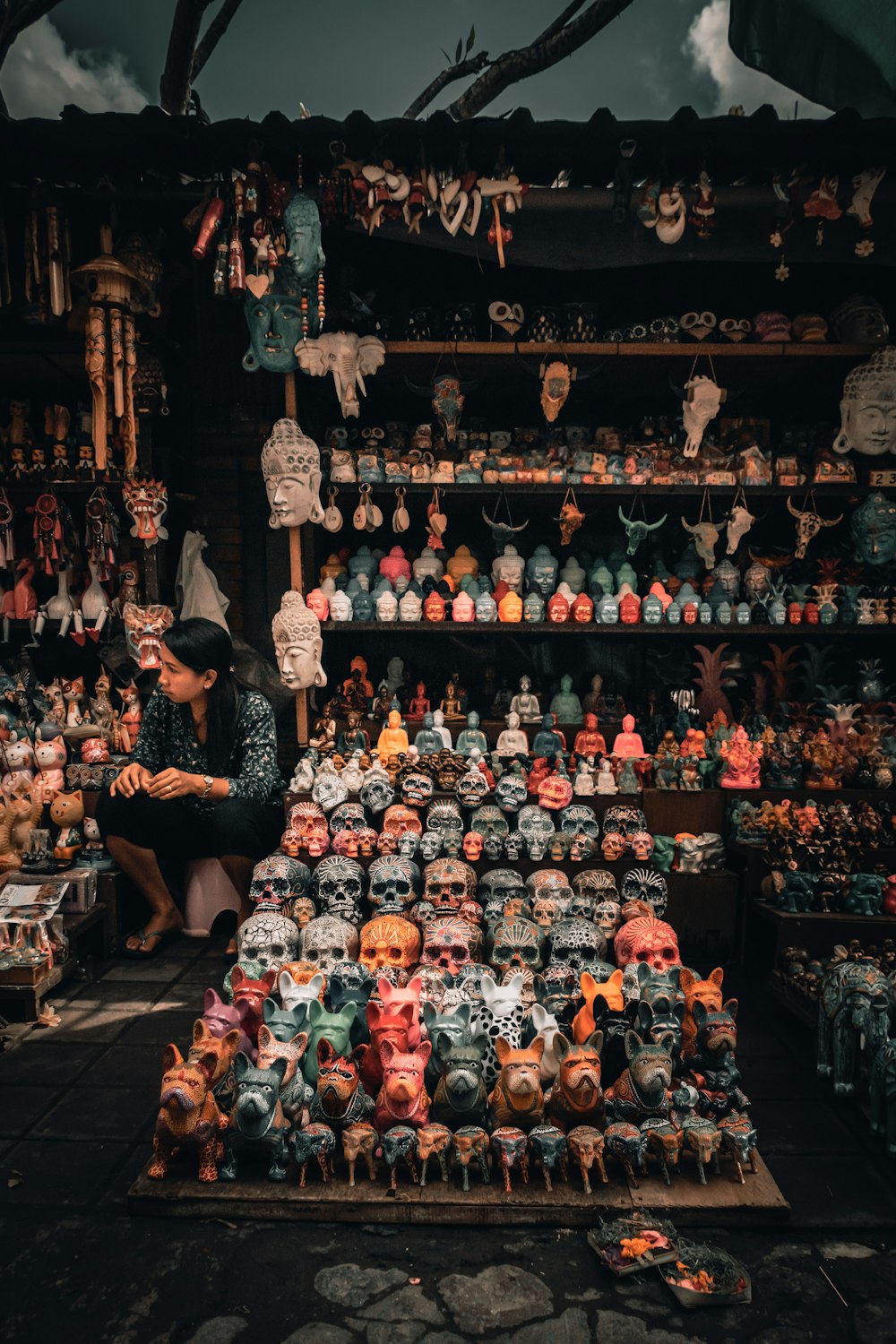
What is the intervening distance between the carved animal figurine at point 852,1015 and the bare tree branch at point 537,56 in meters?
6.70

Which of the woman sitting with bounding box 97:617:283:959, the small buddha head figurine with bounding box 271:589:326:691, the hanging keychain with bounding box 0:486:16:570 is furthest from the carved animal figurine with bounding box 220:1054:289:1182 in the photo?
the hanging keychain with bounding box 0:486:16:570

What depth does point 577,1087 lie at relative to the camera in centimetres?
258

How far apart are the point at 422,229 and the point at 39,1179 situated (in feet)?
15.4

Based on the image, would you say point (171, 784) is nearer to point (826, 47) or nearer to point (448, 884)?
point (448, 884)

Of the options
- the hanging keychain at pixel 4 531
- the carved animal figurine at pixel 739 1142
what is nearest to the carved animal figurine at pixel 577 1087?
the carved animal figurine at pixel 739 1142

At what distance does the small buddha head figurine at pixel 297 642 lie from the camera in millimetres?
4836

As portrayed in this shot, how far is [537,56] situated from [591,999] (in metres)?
7.72

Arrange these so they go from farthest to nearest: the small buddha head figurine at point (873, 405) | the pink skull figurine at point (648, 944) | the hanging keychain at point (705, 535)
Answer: the hanging keychain at point (705, 535) → the small buddha head figurine at point (873, 405) → the pink skull figurine at point (648, 944)

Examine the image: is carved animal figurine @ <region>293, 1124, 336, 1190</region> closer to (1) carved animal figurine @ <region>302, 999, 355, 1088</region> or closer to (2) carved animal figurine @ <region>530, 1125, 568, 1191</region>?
(1) carved animal figurine @ <region>302, 999, 355, 1088</region>

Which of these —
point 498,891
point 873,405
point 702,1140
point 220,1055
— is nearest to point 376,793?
point 498,891

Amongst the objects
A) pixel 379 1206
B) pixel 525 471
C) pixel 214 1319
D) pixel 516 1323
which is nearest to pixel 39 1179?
pixel 214 1319

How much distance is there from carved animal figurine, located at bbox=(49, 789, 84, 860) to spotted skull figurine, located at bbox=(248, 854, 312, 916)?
4.15 ft

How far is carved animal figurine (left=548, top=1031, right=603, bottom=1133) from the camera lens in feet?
8.48

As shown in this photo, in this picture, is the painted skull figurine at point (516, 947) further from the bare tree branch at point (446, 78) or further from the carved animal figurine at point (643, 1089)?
the bare tree branch at point (446, 78)
